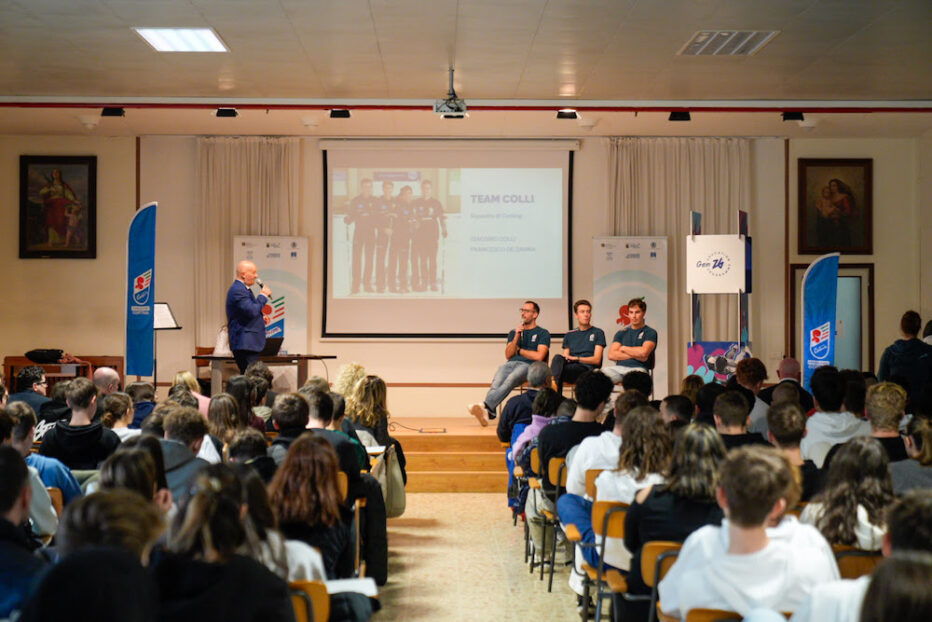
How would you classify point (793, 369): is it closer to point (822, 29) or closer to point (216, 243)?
point (822, 29)

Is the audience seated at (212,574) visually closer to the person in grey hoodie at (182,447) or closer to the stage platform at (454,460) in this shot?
the person in grey hoodie at (182,447)

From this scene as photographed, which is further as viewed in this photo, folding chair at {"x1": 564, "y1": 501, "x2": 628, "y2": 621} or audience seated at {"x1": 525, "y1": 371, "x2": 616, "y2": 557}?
audience seated at {"x1": 525, "y1": 371, "x2": 616, "y2": 557}

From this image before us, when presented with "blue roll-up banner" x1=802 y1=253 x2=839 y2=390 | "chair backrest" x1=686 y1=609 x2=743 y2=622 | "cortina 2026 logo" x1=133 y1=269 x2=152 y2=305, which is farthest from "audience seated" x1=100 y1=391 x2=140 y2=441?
"blue roll-up banner" x1=802 y1=253 x2=839 y2=390

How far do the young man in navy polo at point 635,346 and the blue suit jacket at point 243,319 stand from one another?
3352 mm

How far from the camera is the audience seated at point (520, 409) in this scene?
23.5ft

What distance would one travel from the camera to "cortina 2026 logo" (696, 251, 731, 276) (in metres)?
10.8

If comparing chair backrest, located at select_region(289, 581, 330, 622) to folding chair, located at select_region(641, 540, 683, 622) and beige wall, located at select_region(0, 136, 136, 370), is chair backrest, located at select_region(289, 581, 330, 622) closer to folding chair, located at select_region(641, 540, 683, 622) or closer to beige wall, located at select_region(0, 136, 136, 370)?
folding chair, located at select_region(641, 540, 683, 622)

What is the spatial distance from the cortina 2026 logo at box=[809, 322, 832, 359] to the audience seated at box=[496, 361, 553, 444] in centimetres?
254

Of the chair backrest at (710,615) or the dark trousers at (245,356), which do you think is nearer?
the chair backrest at (710,615)

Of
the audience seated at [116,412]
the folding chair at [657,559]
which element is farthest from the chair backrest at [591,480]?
the audience seated at [116,412]

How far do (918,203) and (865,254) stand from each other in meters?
0.90

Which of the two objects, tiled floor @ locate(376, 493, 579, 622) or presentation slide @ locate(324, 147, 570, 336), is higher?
presentation slide @ locate(324, 147, 570, 336)

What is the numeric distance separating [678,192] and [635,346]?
312 cm

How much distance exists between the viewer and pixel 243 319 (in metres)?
8.48
